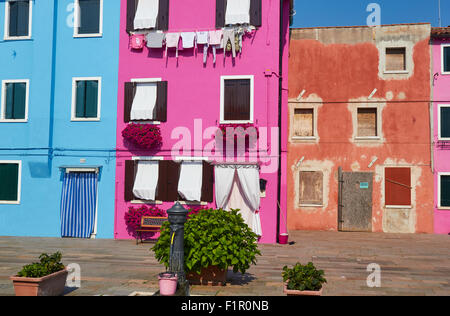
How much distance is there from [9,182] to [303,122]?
1308 centimetres

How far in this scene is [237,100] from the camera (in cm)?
A: 1697

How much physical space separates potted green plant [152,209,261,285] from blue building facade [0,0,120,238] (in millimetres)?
8871

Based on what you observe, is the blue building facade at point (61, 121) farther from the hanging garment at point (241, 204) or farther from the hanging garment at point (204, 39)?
the hanging garment at point (241, 204)

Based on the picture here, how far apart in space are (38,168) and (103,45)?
17.2ft

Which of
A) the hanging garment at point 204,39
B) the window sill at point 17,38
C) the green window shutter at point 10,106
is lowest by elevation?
the green window shutter at point 10,106

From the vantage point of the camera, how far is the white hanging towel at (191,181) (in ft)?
54.7

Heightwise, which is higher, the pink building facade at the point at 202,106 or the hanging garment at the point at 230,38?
the hanging garment at the point at 230,38

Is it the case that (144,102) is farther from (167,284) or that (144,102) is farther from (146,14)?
(167,284)

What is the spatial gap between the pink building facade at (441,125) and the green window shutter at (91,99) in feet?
48.3

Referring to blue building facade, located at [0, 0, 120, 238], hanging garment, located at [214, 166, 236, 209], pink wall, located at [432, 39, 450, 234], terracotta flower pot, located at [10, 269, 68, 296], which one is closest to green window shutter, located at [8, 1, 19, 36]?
blue building facade, located at [0, 0, 120, 238]

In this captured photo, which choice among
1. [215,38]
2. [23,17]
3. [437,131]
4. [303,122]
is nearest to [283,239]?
[215,38]

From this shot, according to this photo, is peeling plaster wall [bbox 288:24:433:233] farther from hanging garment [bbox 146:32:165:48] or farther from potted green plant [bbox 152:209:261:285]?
potted green plant [bbox 152:209:261:285]

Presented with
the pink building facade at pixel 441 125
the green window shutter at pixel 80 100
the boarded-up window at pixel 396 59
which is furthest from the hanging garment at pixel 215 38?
the pink building facade at pixel 441 125
